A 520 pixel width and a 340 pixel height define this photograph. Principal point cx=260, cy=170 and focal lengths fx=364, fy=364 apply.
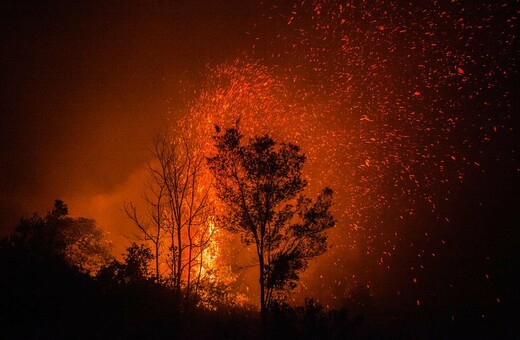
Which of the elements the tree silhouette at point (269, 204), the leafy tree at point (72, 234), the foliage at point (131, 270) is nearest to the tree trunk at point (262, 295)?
the tree silhouette at point (269, 204)

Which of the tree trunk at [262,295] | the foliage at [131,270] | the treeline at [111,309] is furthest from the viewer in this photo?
the foliage at [131,270]

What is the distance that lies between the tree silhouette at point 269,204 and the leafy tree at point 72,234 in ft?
47.0

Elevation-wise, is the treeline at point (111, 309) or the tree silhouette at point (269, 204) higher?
the tree silhouette at point (269, 204)

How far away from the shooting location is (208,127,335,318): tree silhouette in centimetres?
1612

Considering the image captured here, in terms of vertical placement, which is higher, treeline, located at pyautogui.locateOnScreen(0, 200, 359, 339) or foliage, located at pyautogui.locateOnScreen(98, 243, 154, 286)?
foliage, located at pyautogui.locateOnScreen(98, 243, 154, 286)

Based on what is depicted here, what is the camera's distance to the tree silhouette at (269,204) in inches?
635

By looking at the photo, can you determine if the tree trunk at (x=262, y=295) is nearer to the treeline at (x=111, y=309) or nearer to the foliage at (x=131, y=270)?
the treeline at (x=111, y=309)

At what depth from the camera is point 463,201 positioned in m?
60.9

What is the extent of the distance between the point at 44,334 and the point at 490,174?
222 ft

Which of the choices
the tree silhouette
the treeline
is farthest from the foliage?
the tree silhouette

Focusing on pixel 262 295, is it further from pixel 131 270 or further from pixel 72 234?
pixel 72 234

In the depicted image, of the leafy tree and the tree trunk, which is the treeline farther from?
the leafy tree

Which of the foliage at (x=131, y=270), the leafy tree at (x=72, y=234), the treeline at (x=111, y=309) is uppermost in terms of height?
the leafy tree at (x=72, y=234)

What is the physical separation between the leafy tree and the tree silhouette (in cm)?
1433
